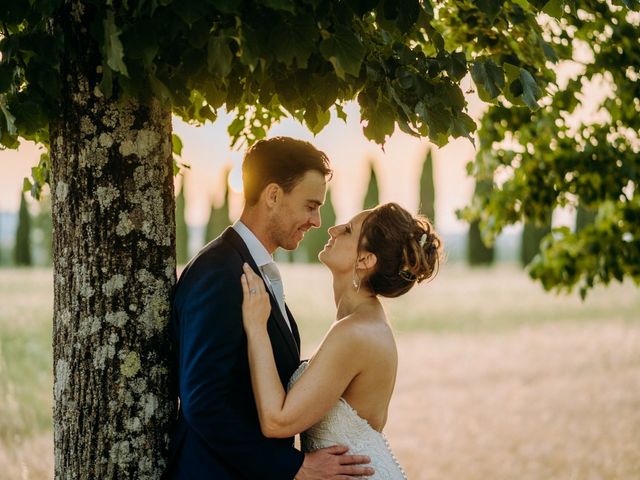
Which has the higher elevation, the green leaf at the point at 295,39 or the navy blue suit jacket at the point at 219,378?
the green leaf at the point at 295,39

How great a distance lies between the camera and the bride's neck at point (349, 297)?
3.88 meters

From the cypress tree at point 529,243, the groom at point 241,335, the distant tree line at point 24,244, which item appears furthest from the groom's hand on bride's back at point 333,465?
the distant tree line at point 24,244

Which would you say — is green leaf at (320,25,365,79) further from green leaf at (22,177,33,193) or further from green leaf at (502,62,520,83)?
green leaf at (22,177,33,193)

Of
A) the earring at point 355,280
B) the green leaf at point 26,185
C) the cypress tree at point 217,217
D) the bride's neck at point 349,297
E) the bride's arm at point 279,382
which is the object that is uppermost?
the cypress tree at point 217,217

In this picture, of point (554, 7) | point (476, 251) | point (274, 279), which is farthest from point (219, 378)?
point (476, 251)

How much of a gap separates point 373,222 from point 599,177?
3878 millimetres

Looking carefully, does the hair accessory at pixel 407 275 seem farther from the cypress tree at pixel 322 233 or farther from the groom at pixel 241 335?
the cypress tree at pixel 322 233

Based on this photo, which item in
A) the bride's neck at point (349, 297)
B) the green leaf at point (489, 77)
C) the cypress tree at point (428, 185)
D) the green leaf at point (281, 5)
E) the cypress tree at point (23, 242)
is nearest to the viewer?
the green leaf at point (281, 5)

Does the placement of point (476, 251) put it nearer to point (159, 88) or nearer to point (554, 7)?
point (554, 7)

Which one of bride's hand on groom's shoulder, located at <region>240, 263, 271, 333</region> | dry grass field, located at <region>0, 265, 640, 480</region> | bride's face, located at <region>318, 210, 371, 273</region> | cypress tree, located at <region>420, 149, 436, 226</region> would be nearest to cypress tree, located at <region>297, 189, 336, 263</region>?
cypress tree, located at <region>420, 149, 436, 226</region>

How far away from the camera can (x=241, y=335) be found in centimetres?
313

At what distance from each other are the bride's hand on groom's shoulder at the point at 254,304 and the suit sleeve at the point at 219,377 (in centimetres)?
3

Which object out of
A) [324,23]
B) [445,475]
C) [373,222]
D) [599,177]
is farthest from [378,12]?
[445,475]

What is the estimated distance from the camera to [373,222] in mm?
3887
